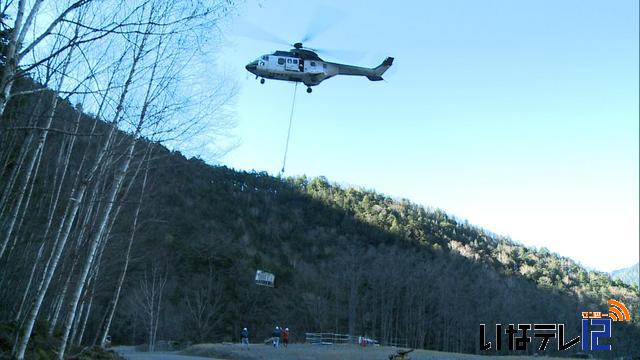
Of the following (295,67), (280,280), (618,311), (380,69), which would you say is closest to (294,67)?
(295,67)

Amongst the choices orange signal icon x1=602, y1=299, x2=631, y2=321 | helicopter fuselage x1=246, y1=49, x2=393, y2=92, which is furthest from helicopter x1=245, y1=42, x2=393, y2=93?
orange signal icon x1=602, y1=299, x2=631, y2=321

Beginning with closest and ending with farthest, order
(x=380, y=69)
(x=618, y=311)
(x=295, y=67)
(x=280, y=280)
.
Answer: (x=295, y=67), (x=380, y=69), (x=618, y=311), (x=280, y=280)

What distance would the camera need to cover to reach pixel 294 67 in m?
17.5

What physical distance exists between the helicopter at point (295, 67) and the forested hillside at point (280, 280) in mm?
4674

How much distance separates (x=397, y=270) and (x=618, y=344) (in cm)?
3259

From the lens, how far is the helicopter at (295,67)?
17406 mm

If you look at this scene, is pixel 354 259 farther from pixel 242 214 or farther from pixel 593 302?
pixel 593 302

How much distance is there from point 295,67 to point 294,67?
0.03 meters

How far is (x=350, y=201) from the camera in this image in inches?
5295

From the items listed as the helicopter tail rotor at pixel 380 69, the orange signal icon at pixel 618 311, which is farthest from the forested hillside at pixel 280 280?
the orange signal icon at pixel 618 311

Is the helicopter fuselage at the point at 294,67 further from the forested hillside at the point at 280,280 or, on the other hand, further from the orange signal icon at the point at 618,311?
the orange signal icon at the point at 618,311

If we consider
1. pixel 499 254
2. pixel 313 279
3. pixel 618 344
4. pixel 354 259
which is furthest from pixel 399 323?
pixel 499 254

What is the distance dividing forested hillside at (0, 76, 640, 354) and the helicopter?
15.3ft

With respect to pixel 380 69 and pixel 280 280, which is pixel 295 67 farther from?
pixel 280 280
